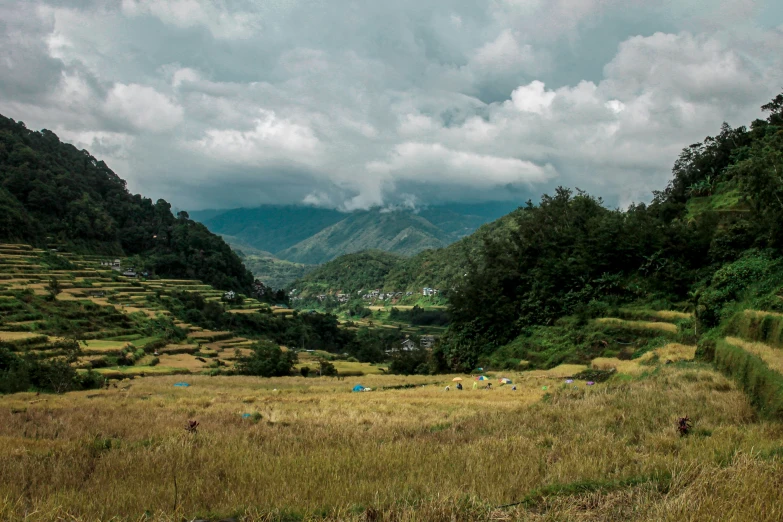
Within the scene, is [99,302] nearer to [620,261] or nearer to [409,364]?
[409,364]

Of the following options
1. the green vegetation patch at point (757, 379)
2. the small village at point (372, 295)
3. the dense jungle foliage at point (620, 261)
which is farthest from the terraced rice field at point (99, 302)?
the small village at point (372, 295)

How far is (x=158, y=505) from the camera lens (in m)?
5.15

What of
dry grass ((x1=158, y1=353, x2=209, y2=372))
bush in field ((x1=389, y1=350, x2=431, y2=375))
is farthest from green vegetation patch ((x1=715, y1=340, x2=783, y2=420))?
dry grass ((x1=158, y1=353, x2=209, y2=372))

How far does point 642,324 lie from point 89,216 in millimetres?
92581

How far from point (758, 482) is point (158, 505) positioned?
6.18 meters

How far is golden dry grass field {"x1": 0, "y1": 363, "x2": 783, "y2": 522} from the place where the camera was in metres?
4.84

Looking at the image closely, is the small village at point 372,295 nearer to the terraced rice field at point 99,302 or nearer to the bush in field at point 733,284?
the terraced rice field at point 99,302

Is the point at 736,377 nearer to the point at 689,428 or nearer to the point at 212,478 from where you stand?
the point at 689,428

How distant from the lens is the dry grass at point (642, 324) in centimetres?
2514

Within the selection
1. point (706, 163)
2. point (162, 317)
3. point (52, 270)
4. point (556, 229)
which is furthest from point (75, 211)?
point (706, 163)

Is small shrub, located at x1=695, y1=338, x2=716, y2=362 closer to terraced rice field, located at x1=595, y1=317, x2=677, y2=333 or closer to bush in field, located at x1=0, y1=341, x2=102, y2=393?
terraced rice field, located at x1=595, y1=317, x2=677, y2=333

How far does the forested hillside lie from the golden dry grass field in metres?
75.5

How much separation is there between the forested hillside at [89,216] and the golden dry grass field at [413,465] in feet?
248

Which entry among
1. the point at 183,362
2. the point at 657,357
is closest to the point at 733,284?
the point at 657,357
